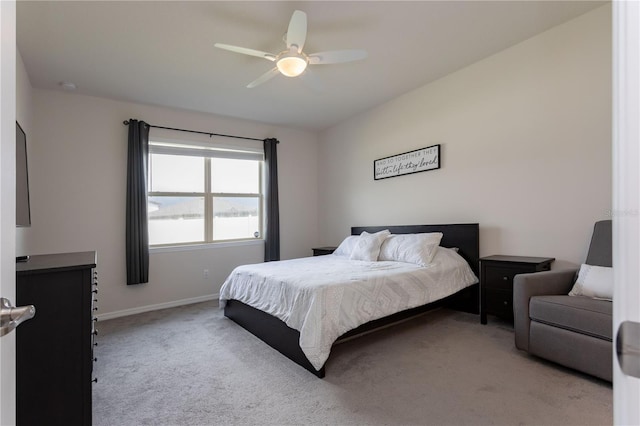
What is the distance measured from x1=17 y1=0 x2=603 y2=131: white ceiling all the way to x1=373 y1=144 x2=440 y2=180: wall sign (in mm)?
862

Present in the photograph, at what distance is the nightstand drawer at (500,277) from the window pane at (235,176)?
3.62 metres

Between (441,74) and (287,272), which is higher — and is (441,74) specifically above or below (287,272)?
above

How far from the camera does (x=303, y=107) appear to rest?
445 centimetres

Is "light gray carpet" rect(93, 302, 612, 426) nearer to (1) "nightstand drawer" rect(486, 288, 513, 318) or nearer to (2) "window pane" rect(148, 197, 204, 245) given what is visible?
(1) "nightstand drawer" rect(486, 288, 513, 318)

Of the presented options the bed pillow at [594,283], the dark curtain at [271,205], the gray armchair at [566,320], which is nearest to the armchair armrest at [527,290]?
the gray armchair at [566,320]

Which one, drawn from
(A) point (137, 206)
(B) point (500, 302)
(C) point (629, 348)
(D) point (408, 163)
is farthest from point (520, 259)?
(A) point (137, 206)

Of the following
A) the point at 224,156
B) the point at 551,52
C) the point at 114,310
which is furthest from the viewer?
the point at 224,156

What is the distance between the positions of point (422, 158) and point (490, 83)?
1.08 m

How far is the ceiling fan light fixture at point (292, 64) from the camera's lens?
95.9 inches

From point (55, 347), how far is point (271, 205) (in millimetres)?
3685

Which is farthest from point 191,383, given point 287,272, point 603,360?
point 603,360

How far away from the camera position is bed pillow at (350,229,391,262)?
361 centimetres

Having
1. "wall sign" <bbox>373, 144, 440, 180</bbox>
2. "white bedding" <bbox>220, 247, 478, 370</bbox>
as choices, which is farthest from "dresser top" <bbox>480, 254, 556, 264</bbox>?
"wall sign" <bbox>373, 144, 440, 180</bbox>

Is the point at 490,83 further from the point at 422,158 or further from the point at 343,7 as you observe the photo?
the point at 343,7
